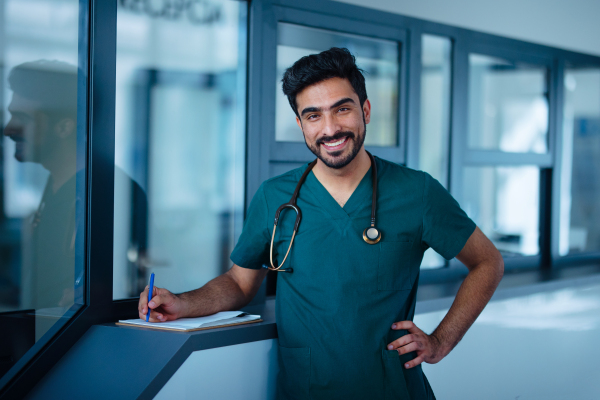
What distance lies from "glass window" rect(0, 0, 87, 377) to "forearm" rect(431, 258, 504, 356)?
98 centimetres

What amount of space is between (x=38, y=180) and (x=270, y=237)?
634 mm

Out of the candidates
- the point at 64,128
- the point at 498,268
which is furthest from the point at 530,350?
the point at 64,128

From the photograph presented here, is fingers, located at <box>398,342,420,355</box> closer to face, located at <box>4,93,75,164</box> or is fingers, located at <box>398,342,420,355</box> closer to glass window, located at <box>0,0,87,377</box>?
glass window, located at <box>0,0,87,377</box>

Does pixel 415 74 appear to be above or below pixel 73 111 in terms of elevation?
above

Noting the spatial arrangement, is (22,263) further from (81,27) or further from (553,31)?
(553,31)

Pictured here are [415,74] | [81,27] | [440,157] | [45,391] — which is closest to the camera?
[45,391]

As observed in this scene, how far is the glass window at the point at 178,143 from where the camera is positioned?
1647 mm

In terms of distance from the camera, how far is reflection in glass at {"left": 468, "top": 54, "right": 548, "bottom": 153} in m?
2.55

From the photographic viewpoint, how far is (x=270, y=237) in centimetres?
145

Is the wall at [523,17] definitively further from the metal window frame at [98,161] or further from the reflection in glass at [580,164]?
the metal window frame at [98,161]

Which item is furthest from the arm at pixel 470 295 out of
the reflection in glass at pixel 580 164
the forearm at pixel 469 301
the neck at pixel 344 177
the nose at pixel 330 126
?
the reflection in glass at pixel 580 164

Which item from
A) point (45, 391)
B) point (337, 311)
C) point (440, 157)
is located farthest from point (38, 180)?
point (440, 157)

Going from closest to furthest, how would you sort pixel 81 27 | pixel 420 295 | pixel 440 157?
1. pixel 81 27
2. pixel 420 295
3. pixel 440 157

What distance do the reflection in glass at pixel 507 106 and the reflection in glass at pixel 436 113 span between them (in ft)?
0.65
